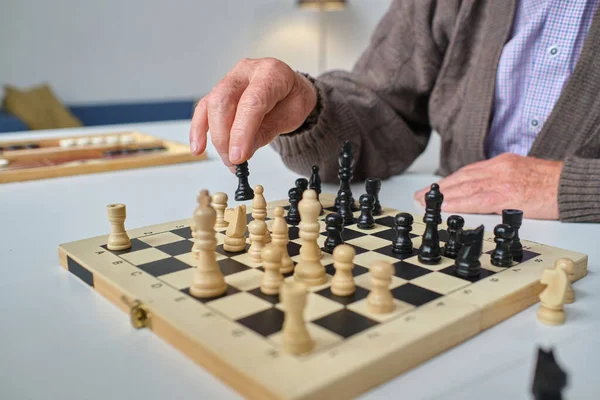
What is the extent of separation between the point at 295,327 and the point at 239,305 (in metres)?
0.16

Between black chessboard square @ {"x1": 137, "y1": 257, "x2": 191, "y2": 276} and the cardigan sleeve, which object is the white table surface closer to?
black chessboard square @ {"x1": 137, "y1": 257, "x2": 191, "y2": 276}

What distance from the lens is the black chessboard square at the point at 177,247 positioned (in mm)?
1044

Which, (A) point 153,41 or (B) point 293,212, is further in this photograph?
(A) point 153,41

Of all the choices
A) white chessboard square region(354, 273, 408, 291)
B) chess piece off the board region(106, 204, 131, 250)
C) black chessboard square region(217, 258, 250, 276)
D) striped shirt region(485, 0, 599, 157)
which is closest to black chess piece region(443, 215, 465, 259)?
white chessboard square region(354, 273, 408, 291)

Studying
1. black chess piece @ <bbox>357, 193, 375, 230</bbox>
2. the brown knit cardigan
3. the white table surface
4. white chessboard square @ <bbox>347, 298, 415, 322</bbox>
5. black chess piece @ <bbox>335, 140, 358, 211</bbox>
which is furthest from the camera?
the brown knit cardigan

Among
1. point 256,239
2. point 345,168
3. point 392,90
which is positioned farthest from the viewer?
point 392,90

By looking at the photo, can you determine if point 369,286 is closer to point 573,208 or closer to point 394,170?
point 573,208

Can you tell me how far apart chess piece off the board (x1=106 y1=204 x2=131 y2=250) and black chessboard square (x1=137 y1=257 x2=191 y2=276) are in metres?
0.11

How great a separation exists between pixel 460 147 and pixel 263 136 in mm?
748

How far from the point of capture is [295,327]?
0.66m

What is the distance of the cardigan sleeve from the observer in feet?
5.79

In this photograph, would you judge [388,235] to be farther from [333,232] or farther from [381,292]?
[381,292]

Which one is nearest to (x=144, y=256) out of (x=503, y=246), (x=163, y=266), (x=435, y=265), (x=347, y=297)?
(x=163, y=266)

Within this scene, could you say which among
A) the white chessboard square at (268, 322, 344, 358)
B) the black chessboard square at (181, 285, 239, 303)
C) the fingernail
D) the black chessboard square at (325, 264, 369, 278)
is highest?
the fingernail
